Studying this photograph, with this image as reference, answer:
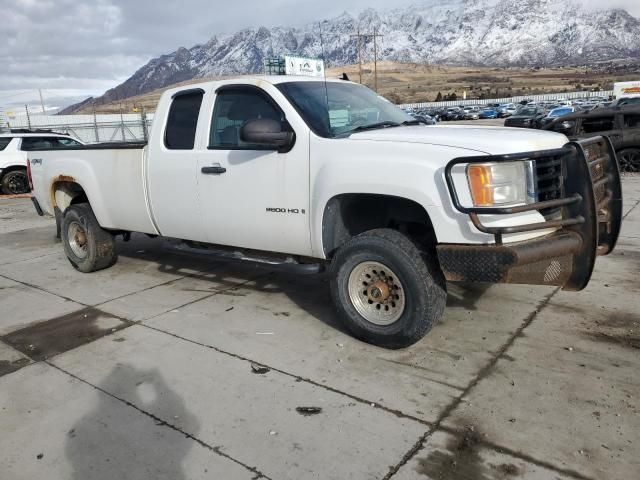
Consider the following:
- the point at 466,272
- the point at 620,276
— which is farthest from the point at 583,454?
the point at 620,276

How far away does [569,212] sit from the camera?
3734 millimetres

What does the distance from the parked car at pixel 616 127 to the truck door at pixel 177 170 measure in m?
9.96

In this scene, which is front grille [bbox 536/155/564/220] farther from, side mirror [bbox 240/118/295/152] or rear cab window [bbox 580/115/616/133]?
rear cab window [bbox 580/115/616/133]

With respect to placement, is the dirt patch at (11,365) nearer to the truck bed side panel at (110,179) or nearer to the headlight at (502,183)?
the truck bed side panel at (110,179)

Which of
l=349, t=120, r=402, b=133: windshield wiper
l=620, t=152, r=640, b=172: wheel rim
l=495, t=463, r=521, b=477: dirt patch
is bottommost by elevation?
l=620, t=152, r=640, b=172: wheel rim

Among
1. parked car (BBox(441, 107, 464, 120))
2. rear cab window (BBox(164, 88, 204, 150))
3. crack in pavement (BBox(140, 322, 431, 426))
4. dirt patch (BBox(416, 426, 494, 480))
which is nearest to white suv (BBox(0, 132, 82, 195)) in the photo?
rear cab window (BBox(164, 88, 204, 150))

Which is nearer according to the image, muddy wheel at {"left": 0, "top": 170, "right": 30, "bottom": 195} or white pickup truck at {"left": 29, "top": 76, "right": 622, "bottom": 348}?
white pickup truck at {"left": 29, "top": 76, "right": 622, "bottom": 348}

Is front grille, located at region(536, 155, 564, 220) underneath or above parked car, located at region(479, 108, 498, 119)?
above

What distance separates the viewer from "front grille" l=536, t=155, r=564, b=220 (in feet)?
12.1

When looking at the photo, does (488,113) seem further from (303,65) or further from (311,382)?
(311,382)

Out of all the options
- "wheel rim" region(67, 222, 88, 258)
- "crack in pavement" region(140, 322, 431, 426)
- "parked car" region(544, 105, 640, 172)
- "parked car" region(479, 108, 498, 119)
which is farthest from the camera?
"parked car" region(479, 108, 498, 119)

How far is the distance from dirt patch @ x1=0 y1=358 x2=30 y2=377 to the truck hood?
3022 mm

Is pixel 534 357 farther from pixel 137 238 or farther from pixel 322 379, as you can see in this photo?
pixel 137 238

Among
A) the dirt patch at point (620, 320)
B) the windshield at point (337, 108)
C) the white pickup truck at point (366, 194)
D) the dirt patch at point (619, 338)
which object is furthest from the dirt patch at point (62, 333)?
the dirt patch at point (620, 320)
